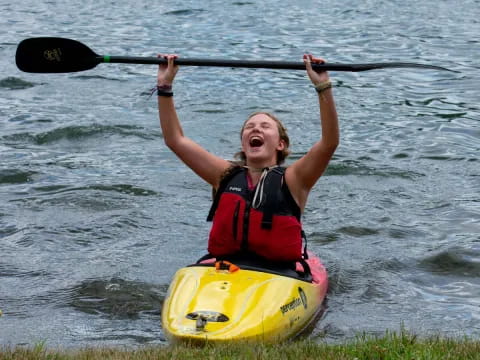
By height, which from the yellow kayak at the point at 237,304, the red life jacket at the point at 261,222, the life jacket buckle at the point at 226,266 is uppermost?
the red life jacket at the point at 261,222

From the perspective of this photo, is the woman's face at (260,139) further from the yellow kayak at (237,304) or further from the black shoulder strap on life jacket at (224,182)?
the yellow kayak at (237,304)

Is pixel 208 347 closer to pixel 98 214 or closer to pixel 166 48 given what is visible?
pixel 98 214

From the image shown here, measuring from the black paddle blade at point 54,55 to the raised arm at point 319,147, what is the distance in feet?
5.61

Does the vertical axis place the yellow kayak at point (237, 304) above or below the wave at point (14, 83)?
above

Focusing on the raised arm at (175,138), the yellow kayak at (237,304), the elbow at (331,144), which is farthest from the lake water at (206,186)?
the elbow at (331,144)

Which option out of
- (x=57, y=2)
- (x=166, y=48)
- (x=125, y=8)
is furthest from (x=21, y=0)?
(x=166, y=48)

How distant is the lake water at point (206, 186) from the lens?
7234 mm

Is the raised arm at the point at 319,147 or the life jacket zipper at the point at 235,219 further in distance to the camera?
the life jacket zipper at the point at 235,219

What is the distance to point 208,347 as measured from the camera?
5195 millimetres

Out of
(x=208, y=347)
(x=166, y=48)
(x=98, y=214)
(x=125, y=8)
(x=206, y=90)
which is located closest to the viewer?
(x=208, y=347)

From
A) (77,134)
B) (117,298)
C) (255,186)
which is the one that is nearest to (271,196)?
(255,186)

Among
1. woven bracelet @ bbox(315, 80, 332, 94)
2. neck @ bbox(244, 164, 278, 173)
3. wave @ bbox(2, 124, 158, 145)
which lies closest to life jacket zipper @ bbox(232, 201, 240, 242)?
neck @ bbox(244, 164, 278, 173)

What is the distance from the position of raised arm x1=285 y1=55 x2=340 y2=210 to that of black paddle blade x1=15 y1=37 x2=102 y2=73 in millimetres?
1711

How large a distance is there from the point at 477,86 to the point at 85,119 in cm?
569
